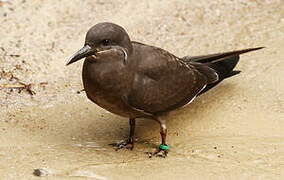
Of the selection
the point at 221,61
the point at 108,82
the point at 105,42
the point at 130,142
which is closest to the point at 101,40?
the point at 105,42

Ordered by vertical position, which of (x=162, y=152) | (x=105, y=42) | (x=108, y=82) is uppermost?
(x=105, y=42)

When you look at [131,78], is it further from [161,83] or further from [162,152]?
[162,152]

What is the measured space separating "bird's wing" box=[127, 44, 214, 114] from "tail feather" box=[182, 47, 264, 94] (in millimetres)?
309

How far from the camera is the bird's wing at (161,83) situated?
5074mm

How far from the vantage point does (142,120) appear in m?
5.99

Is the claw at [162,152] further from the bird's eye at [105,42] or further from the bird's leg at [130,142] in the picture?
the bird's eye at [105,42]

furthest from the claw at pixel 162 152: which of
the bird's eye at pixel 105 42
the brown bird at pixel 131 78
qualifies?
the bird's eye at pixel 105 42

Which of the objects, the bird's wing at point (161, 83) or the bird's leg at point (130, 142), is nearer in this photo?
the bird's wing at point (161, 83)

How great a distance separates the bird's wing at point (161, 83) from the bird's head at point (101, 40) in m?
0.29

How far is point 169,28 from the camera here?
289 inches

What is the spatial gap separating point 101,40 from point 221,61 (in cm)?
151

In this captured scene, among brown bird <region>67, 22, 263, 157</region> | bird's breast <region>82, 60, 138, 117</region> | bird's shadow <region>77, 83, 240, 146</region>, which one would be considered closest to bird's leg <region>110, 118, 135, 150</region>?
brown bird <region>67, 22, 263, 157</region>

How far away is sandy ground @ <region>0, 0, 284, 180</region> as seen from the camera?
16.6ft

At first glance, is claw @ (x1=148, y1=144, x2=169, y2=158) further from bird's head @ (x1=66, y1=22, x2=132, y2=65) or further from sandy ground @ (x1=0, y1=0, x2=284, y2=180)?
bird's head @ (x1=66, y1=22, x2=132, y2=65)
